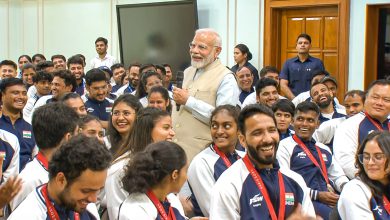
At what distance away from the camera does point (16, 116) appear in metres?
5.05

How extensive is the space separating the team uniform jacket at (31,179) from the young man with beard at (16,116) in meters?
1.78

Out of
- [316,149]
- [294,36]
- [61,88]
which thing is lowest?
[316,149]

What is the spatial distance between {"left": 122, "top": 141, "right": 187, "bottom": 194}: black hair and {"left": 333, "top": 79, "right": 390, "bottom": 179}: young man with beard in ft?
7.08

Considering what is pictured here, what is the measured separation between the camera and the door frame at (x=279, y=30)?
862 centimetres

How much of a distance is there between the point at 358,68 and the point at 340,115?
9.09ft

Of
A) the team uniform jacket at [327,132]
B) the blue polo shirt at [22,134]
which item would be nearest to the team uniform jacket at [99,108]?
the blue polo shirt at [22,134]

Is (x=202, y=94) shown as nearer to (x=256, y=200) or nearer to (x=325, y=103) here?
(x=256, y=200)

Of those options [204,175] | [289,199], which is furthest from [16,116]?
[289,199]

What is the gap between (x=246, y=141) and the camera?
322 cm

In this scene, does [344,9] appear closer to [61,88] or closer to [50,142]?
[61,88]

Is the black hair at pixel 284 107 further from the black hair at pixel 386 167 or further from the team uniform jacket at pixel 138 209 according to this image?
the team uniform jacket at pixel 138 209

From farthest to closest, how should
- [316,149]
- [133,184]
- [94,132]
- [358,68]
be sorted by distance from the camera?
1. [358,68]
2. [316,149]
3. [94,132]
4. [133,184]

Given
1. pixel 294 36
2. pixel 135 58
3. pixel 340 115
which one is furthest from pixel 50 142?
pixel 135 58

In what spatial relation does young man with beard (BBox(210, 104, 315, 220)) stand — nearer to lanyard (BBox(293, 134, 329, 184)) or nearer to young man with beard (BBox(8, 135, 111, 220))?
young man with beard (BBox(8, 135, 111, 220))
